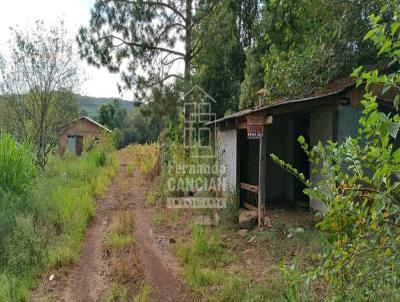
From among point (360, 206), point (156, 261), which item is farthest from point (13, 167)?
point (360, 206)

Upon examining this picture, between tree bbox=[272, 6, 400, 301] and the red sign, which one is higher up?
the red sign

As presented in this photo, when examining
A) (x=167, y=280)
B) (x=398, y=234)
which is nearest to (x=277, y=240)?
(x=167, y=280)

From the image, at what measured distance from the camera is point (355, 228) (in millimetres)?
1979

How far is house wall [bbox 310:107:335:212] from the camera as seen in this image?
6910 millimetres

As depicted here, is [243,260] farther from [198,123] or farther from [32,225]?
[198,123]

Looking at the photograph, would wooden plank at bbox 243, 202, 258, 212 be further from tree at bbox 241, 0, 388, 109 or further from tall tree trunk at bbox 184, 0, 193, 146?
tall tree trunk at bbox 184, 0, 193, 146

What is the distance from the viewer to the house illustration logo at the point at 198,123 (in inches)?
416

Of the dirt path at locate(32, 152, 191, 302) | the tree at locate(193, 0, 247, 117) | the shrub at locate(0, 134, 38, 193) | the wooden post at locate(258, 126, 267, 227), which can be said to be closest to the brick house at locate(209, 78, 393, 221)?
the wooden post at locate(258, 126, 267, 227)

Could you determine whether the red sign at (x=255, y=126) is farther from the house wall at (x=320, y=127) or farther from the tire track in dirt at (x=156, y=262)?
the tire track in dirt at (x=156, y=262)

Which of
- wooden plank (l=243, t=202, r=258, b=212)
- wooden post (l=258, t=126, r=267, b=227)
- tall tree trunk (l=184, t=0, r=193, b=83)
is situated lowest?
wooden plank (l=243, t=202, r=258, b=212)

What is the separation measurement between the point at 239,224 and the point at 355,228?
515 centimetres

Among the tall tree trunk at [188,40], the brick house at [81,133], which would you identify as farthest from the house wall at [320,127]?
the brick house at [81,133]

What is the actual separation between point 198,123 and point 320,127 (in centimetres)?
672

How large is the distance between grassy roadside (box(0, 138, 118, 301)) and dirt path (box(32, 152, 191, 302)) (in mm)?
223
